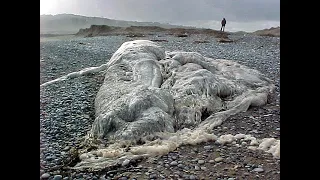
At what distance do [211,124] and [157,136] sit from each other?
1.88 feet

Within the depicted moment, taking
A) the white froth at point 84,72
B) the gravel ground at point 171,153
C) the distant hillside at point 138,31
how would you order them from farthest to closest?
the distant hillside at point 138,31, the white froth at point 84,72, the gravel ground at point 171,153

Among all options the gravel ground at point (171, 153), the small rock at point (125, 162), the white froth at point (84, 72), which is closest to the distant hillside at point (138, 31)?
the gravel ground at point (171, 153)

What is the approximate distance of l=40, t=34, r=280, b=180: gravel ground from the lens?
2477mm

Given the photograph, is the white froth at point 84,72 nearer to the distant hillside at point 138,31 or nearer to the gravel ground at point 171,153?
the gravel ground at point 171,153

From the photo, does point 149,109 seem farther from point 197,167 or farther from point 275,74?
point 275,74

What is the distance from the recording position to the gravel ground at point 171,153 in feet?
8.13

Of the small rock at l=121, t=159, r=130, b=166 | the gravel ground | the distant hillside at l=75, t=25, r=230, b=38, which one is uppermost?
the distant hillside at l=75, t=25, r=230, b=38

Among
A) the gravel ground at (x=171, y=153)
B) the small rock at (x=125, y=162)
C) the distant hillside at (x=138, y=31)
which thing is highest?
the distant hillside at (x=138, y=31)

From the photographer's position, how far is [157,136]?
117 inches

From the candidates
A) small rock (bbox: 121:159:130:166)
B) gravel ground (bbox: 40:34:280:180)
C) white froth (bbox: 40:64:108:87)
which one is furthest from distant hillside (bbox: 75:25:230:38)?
small rock (bbox: 121:159:130:166)

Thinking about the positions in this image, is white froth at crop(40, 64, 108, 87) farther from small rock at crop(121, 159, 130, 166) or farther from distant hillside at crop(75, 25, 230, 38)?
small rock at crop(121, 159, 130, 166)

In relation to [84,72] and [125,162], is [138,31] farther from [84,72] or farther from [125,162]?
[125,162]

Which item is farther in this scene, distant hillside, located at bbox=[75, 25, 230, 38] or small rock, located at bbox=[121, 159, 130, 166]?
distant hillside, located at bbox=[75, 25, 230, 38]
